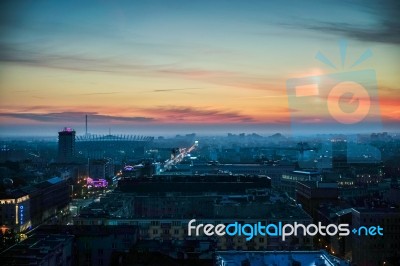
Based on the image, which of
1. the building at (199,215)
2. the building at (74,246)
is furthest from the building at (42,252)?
the building at (199,215)

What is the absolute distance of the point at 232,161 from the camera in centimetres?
1977

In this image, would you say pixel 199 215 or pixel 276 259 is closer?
pixel 276 259

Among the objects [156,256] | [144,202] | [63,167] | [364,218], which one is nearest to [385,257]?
[364,218]

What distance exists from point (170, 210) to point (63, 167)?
784 centimetres

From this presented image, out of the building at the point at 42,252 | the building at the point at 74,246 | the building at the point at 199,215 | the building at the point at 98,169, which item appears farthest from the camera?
the building at the point at 98,169

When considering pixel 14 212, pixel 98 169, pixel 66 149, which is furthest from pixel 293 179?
pixel 66 149

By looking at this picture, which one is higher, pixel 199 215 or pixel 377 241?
pixel 199 215

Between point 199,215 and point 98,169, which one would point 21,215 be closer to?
point 199,215

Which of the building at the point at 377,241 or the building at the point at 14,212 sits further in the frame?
the building at the point at 14,212

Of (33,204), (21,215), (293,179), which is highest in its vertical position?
(293,179)

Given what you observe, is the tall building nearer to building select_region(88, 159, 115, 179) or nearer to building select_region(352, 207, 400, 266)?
building select_region(88, 159, 115, 179)

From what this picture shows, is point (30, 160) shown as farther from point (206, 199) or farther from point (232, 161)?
point (206, 199)

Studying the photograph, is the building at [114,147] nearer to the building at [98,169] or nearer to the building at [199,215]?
the building at [98,169]

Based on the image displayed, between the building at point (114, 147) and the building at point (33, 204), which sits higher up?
the building at point (114, 147)
